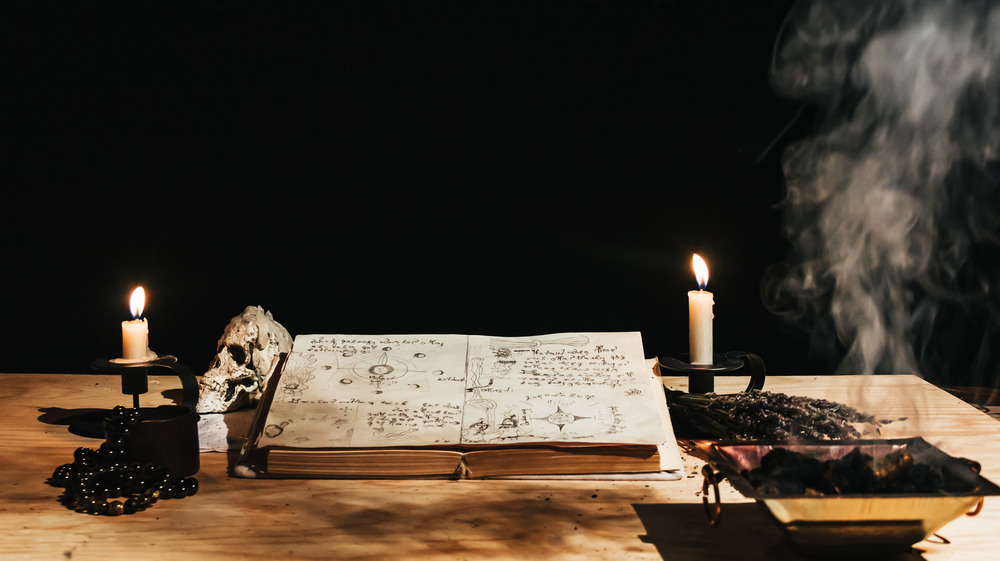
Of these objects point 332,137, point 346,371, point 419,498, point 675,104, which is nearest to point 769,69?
point 675,104

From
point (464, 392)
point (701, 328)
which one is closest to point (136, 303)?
point (464, 392)

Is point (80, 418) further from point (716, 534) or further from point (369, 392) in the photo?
point (716, 534)

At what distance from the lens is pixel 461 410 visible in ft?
4.38

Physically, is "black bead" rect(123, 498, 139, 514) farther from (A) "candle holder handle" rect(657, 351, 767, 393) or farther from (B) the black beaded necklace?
(A) "candle holder handle" rect(657, 351, 767, 393)

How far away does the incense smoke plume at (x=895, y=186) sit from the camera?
1.59 meters

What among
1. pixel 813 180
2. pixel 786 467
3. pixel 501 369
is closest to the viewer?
pixel 786 467

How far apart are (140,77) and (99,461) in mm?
1154

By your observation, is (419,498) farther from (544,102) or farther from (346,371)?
(544,102)

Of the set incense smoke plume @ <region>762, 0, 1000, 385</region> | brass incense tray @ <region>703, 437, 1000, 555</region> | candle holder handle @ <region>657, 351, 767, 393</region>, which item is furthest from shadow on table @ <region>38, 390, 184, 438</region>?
incense smoke plume @ <region>762, 0, 1000, 385</region>

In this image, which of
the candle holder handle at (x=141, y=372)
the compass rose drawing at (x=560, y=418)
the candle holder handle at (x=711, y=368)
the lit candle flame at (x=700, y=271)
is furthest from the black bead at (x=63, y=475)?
the lit candle flame at (x=700, y=271)

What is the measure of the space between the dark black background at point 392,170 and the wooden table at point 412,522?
810 millimetres

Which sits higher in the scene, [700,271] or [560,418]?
[700,271]

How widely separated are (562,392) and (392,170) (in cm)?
89

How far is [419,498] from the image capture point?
117 centimetres
